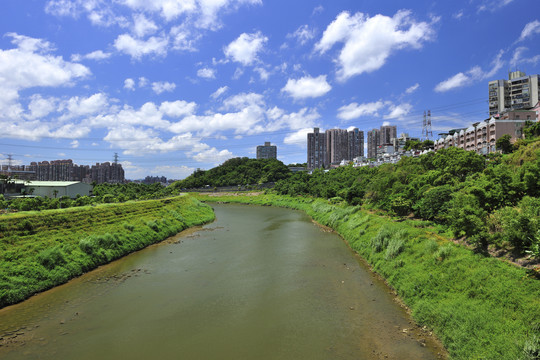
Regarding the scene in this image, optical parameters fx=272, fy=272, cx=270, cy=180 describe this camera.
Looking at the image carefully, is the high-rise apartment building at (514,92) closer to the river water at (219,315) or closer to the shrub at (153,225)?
the river water at (219,315)

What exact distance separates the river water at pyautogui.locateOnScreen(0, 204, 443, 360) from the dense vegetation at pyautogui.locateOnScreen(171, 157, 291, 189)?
98.8 metres

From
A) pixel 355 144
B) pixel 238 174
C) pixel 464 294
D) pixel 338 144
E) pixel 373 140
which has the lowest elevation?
pixel 464 294

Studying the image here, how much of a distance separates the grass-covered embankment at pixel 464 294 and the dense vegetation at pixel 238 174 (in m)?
Answer: 104

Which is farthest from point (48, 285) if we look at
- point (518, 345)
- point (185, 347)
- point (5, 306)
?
point (518, 345)

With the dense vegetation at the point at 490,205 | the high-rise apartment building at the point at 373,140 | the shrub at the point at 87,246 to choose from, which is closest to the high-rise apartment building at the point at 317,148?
the high-rise apartment building at the point at 373,140

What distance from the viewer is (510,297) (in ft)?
37.4

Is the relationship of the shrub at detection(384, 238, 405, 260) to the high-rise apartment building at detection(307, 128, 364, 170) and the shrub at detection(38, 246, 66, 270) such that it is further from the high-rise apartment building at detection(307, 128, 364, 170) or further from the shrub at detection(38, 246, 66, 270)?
the high-rise apartment building at detection(307, 128, 364, 170)

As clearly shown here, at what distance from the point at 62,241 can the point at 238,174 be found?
11012cm

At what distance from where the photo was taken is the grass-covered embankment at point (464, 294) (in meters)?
10.1

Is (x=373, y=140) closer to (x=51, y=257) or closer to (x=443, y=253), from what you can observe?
(x=443, y=253)

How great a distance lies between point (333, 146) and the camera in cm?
18562

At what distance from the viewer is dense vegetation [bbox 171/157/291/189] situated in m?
125

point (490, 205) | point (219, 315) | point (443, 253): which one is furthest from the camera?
point (490, 205)

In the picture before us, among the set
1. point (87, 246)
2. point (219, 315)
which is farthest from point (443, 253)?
point (87, 246)
